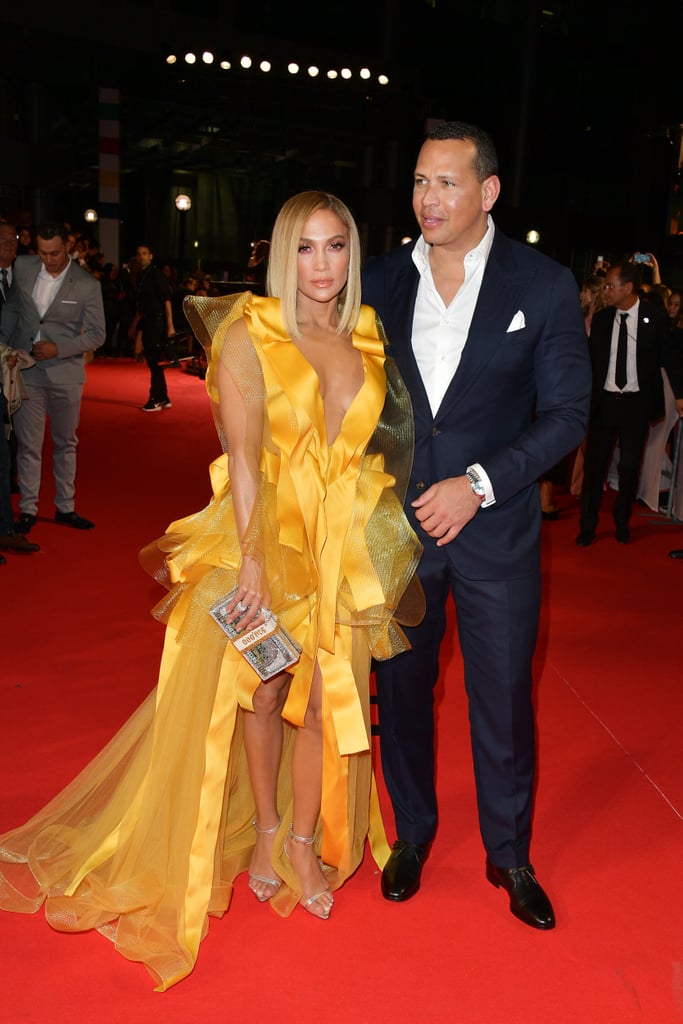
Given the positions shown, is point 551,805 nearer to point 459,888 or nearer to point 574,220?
point 459,888

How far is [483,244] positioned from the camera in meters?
2.35

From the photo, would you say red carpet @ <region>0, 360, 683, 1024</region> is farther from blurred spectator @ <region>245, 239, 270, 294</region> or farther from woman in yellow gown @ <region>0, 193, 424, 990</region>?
blurred spectator @ <region>245, 239, 270, 294</region>

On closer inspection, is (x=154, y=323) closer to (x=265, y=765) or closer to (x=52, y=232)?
(x=52, y=232)

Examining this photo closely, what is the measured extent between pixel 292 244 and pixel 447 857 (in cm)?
164

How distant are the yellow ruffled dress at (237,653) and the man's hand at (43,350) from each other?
10.7 feet

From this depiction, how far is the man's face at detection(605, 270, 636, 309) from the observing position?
6032 millimetres

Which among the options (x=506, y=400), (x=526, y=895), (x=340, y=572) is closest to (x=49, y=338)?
(x=340, y=572)

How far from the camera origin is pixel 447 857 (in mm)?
2756

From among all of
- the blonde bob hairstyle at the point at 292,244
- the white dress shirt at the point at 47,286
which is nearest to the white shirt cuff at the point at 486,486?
the blonde bob hairstyle at the point at 292,244

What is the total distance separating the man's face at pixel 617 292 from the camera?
6.03 meters

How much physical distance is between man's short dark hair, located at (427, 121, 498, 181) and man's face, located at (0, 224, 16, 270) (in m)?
3.72

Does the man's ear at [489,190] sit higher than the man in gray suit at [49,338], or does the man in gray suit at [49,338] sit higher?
the man's ear at [489,190]

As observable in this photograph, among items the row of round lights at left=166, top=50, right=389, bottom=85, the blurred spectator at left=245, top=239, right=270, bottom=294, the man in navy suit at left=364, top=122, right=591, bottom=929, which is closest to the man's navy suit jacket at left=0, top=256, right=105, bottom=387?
the blurred spectator at left=245, top=239, right=270, bottom=294

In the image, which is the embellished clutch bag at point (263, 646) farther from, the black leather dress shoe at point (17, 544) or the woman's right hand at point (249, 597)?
the black leather dress shoe at point (17, 544)
